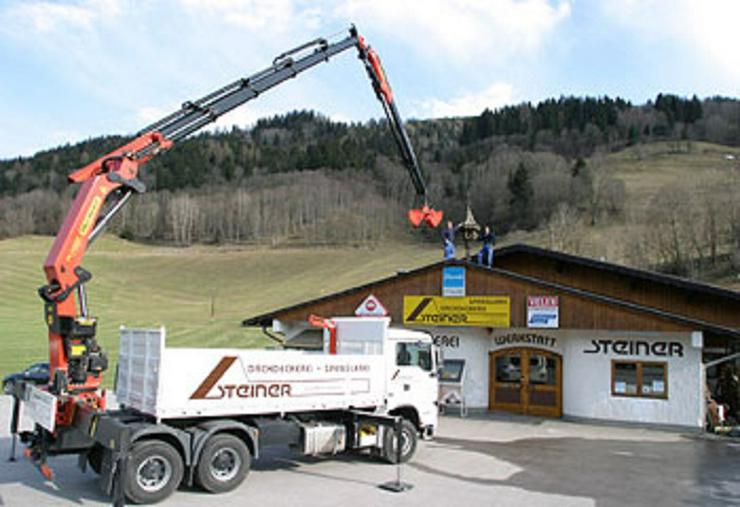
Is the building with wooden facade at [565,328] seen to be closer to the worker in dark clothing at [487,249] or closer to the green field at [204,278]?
the worker in dark clothing at [487,249]

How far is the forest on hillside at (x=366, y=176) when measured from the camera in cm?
10962

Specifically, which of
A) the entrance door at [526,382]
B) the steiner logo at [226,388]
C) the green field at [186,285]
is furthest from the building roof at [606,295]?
the green field at [186,285]

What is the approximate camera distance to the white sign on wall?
19391 mm

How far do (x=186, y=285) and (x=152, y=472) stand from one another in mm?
66205

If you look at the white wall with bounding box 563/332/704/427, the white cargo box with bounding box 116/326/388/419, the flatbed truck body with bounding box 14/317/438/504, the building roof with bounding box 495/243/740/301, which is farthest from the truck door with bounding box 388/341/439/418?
the building roof with bounding box 495/243/740/301

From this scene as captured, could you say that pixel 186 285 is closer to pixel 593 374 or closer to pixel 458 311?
pixel 458 311

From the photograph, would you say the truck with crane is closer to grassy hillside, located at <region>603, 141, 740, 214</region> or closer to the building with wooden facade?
the building with wooden facade

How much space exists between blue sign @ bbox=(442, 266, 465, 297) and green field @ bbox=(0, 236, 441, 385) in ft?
66.3

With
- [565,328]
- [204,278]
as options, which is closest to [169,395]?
[565,328]

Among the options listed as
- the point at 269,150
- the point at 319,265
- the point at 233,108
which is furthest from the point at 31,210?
the point at 233,108

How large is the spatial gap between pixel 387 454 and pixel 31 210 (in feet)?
453

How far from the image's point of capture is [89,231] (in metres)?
11.7

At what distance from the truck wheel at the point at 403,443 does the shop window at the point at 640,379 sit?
8.71 m

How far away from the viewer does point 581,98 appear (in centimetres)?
17325
